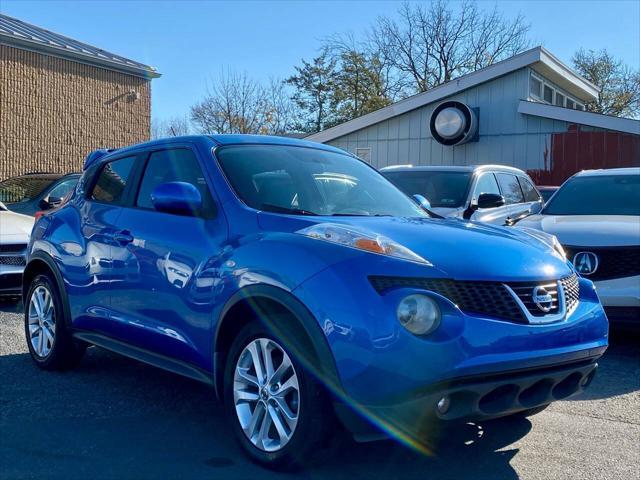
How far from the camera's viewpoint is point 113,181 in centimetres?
536

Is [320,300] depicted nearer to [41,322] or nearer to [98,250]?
[98,250]

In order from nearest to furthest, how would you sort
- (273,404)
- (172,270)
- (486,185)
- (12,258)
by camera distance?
(273,404) → (172,270) → (12,258) → (486,185)

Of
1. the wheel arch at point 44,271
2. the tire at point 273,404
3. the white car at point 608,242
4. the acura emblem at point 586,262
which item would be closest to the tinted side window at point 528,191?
the white car at point 608,242

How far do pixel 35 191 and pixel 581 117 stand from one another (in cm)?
1097

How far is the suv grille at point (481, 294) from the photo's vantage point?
3.32 m

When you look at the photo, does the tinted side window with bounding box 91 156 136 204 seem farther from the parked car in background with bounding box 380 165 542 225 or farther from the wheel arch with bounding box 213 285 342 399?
the parked car in background with bounding box 380 165 542 225

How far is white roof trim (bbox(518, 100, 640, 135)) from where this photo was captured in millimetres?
15125

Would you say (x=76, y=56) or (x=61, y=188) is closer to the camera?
(x=61, y=188)

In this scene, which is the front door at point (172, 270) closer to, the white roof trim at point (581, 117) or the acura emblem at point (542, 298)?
the acura emblem at point (542, 298)

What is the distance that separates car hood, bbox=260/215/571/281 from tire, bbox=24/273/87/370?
237 centimetres

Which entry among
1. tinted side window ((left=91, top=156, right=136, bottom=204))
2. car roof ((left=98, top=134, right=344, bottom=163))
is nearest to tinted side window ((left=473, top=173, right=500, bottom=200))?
car roof ((left=98, top=134, right=344, bottom=163))

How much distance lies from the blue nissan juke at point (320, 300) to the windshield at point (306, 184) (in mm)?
14

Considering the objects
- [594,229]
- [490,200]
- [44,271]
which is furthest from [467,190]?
[44,271]

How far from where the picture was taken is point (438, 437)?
4152 millimetres
